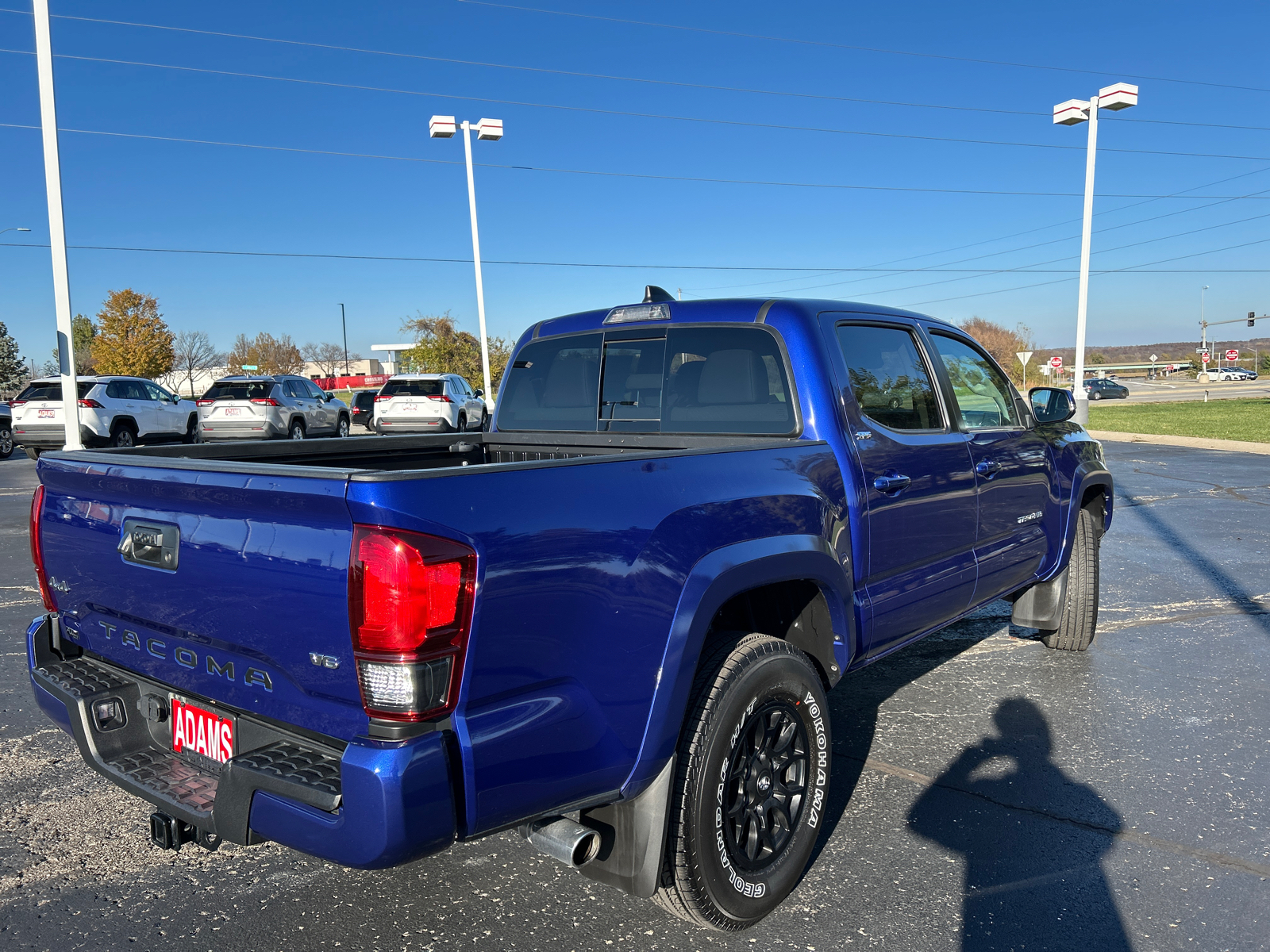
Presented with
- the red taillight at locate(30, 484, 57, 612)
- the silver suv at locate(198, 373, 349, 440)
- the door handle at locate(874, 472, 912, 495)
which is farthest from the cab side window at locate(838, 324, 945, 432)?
the silver suv at locate(198, 373, 349, 440)

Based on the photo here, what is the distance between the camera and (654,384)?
13.4 ft

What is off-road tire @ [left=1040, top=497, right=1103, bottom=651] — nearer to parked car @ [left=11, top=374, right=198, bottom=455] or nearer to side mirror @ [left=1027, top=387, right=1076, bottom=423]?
side mirror @ [left=1027, top=387, right=1076, bottom=423]

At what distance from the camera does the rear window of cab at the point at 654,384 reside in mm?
3723

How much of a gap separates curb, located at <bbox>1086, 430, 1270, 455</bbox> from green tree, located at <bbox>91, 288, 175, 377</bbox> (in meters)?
52.9

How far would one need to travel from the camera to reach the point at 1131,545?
9148mm

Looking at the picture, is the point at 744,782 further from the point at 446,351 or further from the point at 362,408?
the point at 446,351

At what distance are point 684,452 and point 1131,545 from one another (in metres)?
7.95

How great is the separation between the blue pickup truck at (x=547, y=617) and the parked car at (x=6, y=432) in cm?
2190

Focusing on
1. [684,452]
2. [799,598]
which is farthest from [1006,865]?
[684,452]

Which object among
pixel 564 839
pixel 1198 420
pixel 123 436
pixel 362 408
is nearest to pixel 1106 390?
pixel 1198 420

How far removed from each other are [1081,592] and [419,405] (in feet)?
66.5

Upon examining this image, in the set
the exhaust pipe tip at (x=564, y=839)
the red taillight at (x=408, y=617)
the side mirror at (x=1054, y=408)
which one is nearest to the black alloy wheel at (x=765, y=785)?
the exhaust pipe tip at (x=564, y=839)

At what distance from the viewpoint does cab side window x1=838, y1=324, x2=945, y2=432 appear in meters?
3.76

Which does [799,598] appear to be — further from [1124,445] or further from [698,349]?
[1124,445]
